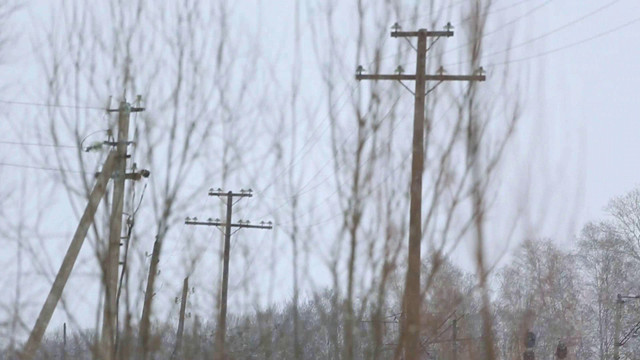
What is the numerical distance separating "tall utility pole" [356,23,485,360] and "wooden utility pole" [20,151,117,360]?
2137 mm

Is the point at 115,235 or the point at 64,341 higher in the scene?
the point at 115,235

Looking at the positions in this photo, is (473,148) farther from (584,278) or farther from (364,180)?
(584,278)

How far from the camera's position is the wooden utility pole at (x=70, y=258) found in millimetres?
7461

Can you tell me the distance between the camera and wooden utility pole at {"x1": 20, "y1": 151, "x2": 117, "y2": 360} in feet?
24.5

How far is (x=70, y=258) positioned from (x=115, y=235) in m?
1.14

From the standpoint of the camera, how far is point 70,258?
336 inches

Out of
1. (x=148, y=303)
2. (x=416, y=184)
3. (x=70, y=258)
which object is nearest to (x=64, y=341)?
(x=148, y=303)

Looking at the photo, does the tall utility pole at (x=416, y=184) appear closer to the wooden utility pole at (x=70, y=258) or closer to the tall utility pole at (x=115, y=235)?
the tall utility pole at (x=115, y=235)

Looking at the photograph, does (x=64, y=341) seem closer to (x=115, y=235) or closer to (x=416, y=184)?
(x=115, y=235)

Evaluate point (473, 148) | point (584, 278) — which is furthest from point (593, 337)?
point (473, 148)

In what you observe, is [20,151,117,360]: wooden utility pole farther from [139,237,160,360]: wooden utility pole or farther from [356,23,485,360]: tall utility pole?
[356,23,485,360]: tall utility pole

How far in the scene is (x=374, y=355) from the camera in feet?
25.0

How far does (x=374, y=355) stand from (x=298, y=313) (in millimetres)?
629

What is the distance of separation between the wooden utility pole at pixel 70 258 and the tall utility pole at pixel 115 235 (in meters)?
0.09
